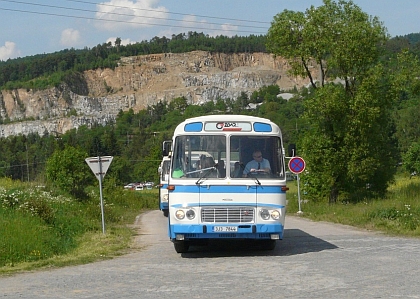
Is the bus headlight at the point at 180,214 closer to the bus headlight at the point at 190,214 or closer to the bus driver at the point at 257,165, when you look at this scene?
the bus headlight at the point at 190,214

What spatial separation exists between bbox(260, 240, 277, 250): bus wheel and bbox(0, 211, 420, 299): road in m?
0.17

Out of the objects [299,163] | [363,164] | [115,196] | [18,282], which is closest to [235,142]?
[18,282]

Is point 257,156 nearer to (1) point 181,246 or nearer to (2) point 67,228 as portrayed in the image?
(1) point 181,246

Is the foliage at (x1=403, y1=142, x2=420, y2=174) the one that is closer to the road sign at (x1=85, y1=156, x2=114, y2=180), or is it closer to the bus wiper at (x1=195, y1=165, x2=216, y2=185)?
the road sign at (x1=85, y1=156, x2=114, y2=180)

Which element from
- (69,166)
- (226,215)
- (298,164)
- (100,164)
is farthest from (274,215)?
(69,166)

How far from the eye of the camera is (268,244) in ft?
47.4

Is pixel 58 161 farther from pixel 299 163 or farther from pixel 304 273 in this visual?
pixel 304 273

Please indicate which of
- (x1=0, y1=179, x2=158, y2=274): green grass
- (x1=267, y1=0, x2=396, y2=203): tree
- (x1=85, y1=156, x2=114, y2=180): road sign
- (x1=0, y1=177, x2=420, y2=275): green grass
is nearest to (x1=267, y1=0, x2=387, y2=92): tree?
(x1=267, y1=0, x2=396, y2=203): tree

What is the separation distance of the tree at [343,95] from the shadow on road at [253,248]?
49.6 ft

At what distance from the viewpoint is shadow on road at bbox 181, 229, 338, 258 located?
14188 millimetres

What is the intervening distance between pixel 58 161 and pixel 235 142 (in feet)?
270

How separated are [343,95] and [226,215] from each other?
19901mm

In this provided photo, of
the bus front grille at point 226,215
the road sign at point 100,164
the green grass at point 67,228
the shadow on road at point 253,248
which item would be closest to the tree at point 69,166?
the green grass at point 67,228

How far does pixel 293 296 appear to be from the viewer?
899 cm
